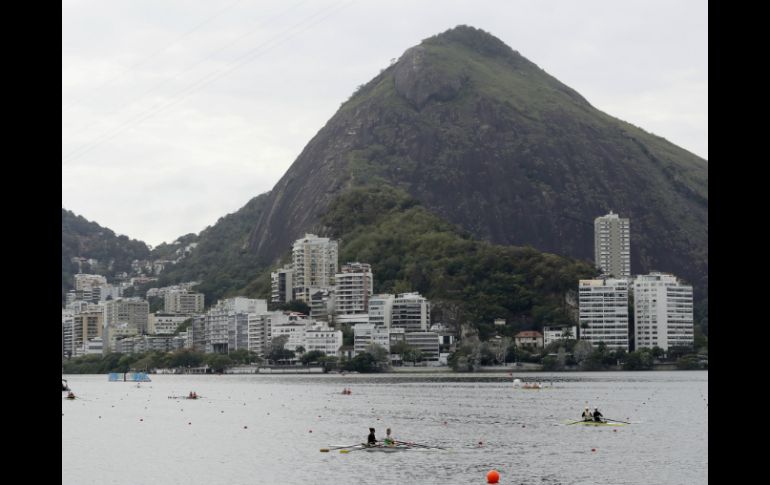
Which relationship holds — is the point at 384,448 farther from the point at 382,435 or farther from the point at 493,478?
the point at 382,435

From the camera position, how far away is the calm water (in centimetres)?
4344

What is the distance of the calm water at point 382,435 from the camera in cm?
4344

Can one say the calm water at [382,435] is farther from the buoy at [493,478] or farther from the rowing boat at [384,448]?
the buoy at [493,478]

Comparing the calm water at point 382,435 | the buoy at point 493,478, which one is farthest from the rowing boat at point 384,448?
the buoy at point 493,478

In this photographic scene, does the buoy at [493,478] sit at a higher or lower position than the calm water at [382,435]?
higher

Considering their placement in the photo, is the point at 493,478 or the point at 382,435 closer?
the point at 493,478

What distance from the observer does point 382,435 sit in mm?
63000

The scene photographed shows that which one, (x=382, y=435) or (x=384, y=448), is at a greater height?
(x=384, y=448)

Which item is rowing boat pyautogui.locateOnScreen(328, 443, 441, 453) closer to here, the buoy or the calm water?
the calm water

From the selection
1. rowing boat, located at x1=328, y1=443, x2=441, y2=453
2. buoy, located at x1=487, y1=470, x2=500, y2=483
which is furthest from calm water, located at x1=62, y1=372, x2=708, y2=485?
buoy, located at x1=487, y1=470, x2=500, y2=483

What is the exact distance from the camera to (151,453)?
54.5 m

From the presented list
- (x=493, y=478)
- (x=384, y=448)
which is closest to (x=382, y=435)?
(x=384, y=448)
